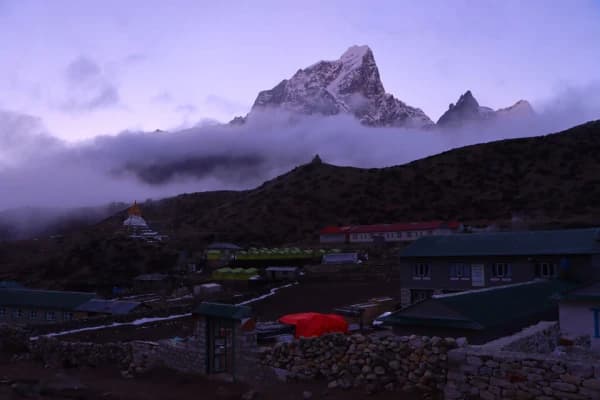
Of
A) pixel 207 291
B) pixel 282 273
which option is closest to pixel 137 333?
pixel 207 291

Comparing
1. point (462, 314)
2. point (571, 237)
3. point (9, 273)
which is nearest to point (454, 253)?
point (571, 237)

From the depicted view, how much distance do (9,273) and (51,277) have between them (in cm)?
1004

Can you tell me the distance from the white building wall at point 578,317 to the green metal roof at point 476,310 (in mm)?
540

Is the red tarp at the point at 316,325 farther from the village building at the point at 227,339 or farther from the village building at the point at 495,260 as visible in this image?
the village building at the point at 495,260

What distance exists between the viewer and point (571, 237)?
2575 centimetres

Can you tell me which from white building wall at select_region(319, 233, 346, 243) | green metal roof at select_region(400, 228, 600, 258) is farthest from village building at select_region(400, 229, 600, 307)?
white building wall at select_region(319, 233, 346, 243)

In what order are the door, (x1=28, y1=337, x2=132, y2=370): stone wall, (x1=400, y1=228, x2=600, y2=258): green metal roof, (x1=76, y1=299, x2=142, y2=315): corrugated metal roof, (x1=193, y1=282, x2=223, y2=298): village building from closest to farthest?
the door < (x1=28, y1=337, x2=132, y2=370): stone wall < (x1=400, y1=228, x2=600, y2=258): green metal roof < (x1=76, y1=299, x2=142, y2=315): corrugated metal roof < (x1=193, y1=282, x2=223, y2=298): village building

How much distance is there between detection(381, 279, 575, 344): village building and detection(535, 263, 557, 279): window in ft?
35.3

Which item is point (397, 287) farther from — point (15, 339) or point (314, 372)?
point (314, 372)

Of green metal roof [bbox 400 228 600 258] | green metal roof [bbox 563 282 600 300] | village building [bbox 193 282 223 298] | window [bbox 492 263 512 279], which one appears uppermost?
green metal roof [bbox 400 228 600 258]

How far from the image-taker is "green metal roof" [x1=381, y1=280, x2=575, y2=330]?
1325 centimetres

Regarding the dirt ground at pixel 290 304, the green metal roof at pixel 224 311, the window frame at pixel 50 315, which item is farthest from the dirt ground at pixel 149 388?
the window frame at pixel 50 315

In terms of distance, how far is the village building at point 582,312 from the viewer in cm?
1543

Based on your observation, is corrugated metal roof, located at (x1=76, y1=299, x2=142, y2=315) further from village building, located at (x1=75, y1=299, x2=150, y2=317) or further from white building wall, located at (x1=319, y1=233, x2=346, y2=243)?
white building wall, located at (x1=319, y1=233, x2=346, y2=243)
